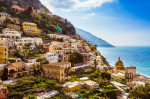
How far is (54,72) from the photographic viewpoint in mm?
29234

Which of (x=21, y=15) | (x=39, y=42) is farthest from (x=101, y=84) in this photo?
(x=21, y=15)

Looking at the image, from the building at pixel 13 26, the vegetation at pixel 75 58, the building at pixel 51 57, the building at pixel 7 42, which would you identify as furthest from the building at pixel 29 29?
the vegetation at pixel 75 58

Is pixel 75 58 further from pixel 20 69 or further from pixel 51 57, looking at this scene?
pixel 20 69

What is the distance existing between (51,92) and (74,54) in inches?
821

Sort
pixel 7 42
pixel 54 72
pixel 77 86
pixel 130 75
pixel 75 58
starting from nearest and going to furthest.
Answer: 1. pixel 77 86
2. pixel 54 72
3. pixel 7 42
4. pixel 130 75
5. pixel 75 58

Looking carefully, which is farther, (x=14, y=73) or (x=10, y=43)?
(x=10, y=43)

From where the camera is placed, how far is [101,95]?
23797 millimetres

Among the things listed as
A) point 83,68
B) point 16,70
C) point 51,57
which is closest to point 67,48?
point 51,57

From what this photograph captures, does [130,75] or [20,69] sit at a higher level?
[20,69]

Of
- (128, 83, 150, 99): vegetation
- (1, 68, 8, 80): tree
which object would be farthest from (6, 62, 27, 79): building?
(128, 83, 150, 99): vegetation

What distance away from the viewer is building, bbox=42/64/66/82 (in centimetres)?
2871

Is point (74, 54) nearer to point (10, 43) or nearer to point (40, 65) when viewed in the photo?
point (40, 65)

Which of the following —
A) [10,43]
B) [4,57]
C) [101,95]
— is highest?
[10,43]

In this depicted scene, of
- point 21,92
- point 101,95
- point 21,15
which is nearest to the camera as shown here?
point 21,92
